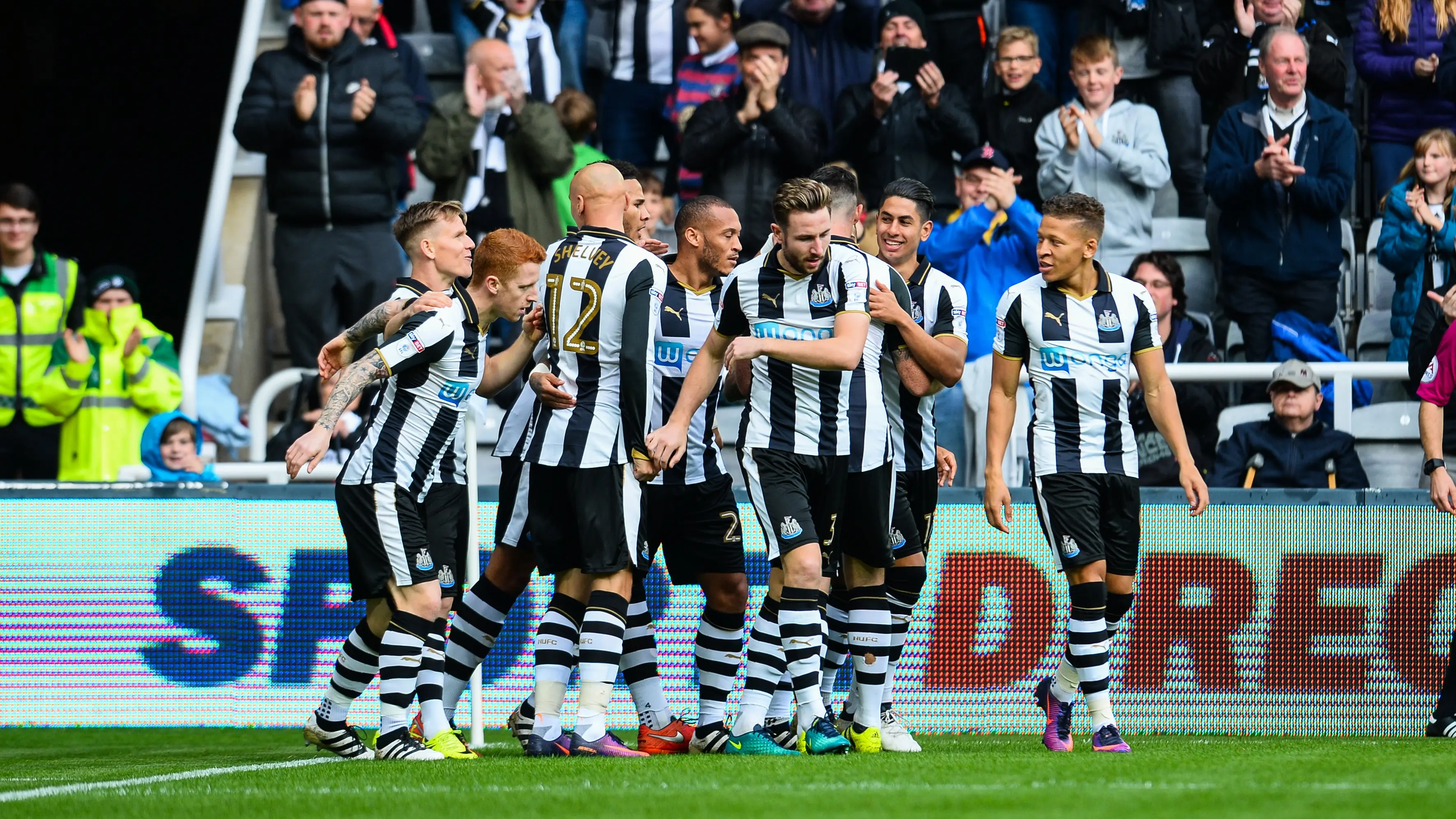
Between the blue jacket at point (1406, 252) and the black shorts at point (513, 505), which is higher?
the blue jacket at point (1406, 252)

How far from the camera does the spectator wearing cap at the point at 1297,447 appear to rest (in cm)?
930

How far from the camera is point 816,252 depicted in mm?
6844

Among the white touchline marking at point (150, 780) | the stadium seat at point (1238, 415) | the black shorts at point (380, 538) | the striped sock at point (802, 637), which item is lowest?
the white touchline marking at point (150, 780)

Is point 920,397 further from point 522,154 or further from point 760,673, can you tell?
point 522,154

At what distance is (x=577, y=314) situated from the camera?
7016 mm

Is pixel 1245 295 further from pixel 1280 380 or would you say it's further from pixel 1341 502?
pixel 1341 502

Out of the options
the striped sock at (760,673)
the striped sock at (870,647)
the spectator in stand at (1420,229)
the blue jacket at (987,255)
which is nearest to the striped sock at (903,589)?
the striped sock at (870,647)

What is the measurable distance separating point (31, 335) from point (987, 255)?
5.54m

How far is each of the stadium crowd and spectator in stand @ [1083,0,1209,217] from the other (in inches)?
0.6

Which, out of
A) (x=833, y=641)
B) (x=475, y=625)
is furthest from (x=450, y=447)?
(x=833, y=641)

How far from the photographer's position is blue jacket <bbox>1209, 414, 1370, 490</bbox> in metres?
9.30

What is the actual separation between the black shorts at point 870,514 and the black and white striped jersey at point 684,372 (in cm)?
56

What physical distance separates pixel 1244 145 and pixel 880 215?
3.82 meters

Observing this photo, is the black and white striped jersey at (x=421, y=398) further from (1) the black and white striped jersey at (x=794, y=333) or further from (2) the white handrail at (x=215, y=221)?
(2) the white handrail at (x=215, y=221)
